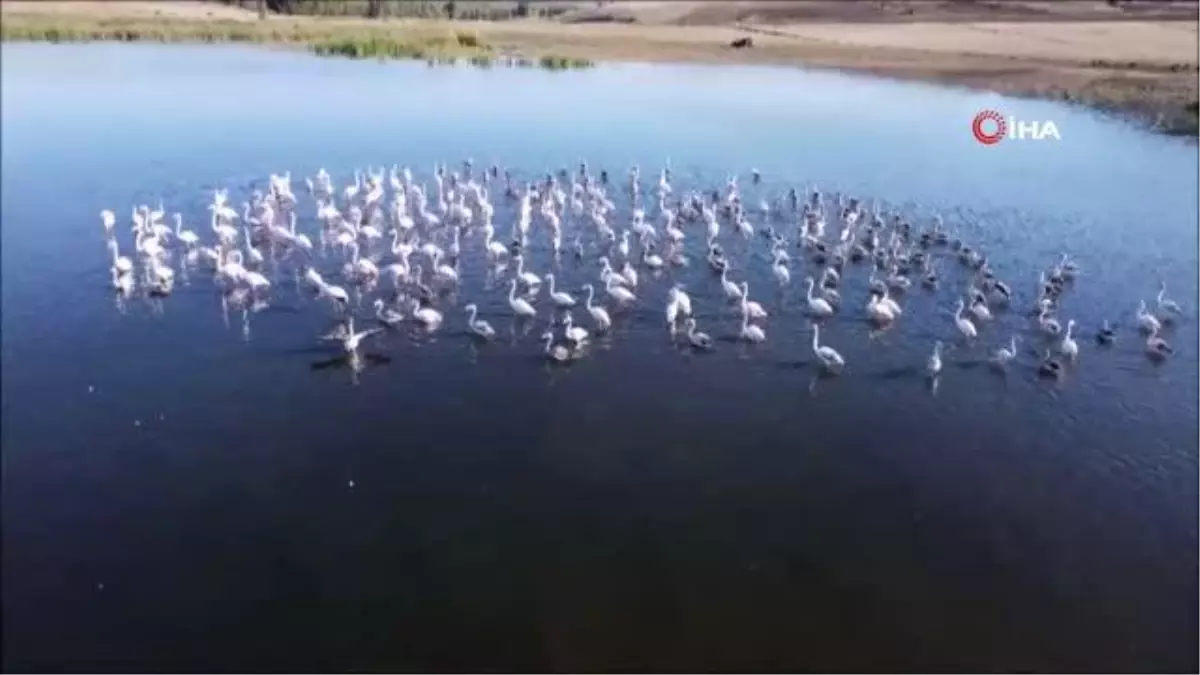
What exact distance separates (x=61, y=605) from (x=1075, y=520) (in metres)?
11.8

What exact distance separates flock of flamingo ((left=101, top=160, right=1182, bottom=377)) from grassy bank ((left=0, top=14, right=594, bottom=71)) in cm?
2284

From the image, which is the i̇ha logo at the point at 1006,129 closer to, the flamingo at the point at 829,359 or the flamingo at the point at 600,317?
the flamingo at the point at 829,359

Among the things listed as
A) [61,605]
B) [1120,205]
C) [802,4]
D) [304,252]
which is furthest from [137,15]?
[61,605]

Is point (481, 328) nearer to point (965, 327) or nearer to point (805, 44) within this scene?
point (965, 327)

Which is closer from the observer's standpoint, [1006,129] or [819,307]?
[819,307]

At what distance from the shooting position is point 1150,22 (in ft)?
186

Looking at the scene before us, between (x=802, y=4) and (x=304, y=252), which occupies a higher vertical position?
(x=802, y=4)

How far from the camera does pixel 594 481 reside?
14438mm

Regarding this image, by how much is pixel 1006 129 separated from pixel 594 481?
25.7m

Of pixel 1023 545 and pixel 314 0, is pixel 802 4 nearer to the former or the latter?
pixel 314 0

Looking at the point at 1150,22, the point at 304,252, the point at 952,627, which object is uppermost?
the point at 1150,22

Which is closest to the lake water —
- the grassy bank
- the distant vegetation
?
the grassy bank

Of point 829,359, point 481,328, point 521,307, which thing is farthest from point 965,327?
point 481,328

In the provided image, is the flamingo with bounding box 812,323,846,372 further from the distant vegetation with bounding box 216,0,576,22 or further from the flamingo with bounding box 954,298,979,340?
the distant vegetation with bounding box 216,0,576,22
